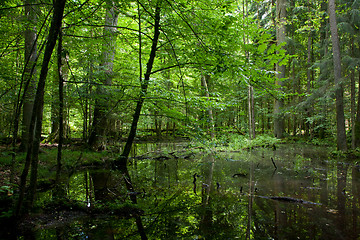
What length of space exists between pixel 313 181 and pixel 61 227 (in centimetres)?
639

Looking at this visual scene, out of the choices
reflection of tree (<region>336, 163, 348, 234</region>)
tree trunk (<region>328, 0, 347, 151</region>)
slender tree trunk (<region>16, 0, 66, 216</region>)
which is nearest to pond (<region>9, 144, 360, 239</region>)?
reflection of tree (<region>336, 163, 348, 234</region>)

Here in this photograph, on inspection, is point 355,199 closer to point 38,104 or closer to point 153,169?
point 153,169

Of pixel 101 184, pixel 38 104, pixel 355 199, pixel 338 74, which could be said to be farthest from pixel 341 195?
pixel 338 74

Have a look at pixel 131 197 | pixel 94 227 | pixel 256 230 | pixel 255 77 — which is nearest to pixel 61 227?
pixel 94 227

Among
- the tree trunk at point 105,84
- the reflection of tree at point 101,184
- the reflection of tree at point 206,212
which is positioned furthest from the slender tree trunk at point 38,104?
the reflection of tree at point 206,212

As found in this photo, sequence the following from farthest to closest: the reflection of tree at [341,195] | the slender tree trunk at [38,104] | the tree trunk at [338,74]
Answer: the tree trunk at [338,74] → the reflection of tree at [341,195] → the slender tree trunk at [38,104]

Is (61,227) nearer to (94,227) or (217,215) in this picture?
(94,227)

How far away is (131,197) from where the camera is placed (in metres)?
4.53

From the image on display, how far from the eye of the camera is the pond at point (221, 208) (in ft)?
10.0

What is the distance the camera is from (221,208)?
3.99 meters

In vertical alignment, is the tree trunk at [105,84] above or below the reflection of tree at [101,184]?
above

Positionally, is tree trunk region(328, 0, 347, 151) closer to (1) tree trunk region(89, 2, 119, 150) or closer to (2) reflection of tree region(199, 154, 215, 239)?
(2) reflection of tree region(199, 154, 215, 239)

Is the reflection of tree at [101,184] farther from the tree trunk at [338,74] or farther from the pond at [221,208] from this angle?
the tree trunk at [338,74]

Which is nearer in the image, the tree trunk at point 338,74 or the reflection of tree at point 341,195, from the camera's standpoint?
the reflection of tree at point 341,195
